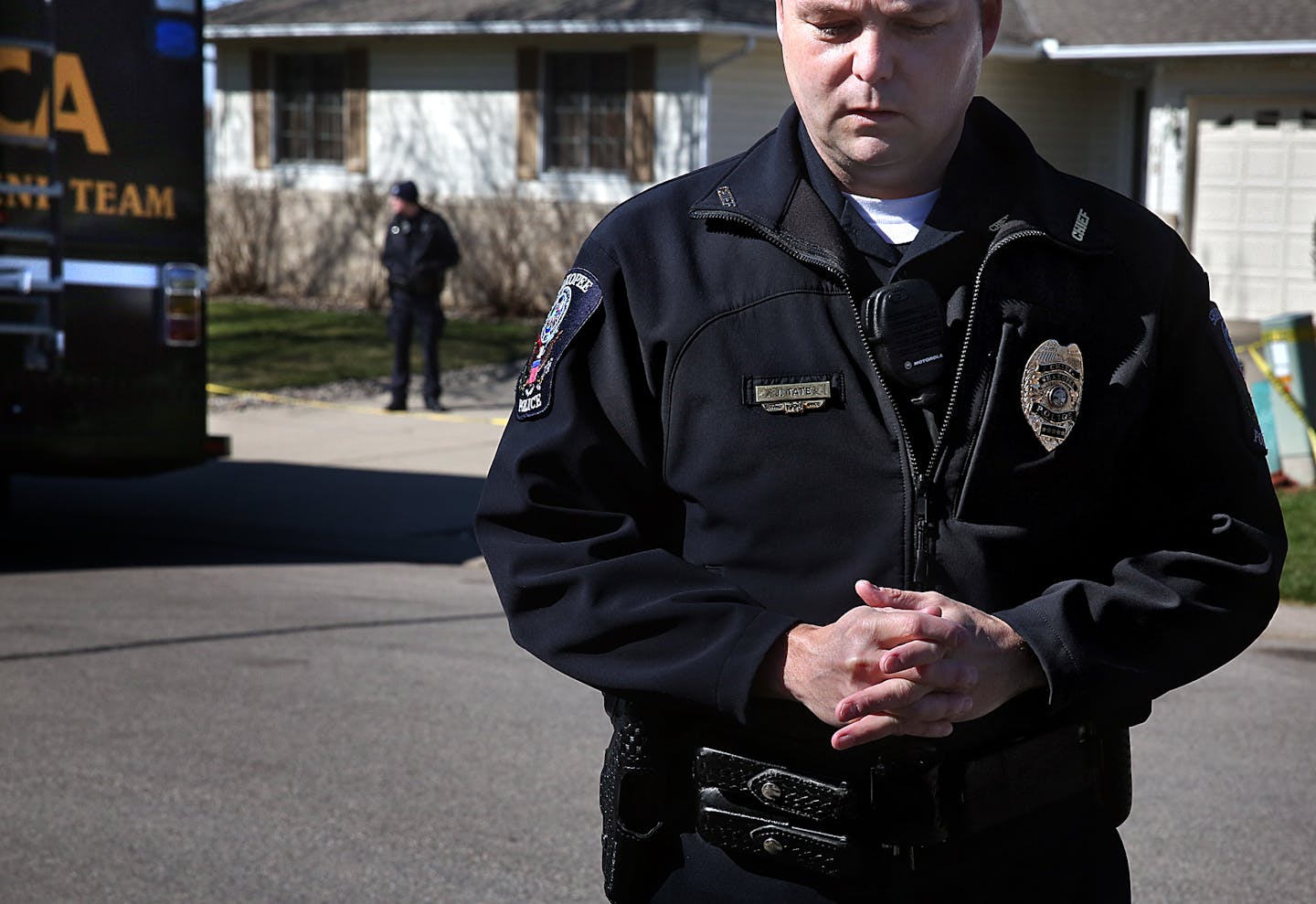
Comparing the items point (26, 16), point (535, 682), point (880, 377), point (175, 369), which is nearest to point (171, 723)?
point (535, 682)

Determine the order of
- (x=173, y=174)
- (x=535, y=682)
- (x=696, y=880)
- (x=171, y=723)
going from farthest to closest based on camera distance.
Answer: (x=173, y=174), (x=535, y=682), (x=171, y=723), (x=696, y=880)

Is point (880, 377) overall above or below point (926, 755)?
above

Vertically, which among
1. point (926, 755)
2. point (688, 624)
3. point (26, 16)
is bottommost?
point (926, 755)

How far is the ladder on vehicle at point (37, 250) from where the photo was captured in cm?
779

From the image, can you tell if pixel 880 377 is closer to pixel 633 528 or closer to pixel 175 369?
pixel 633 528

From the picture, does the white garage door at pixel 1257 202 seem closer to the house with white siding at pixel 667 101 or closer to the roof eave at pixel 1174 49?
the house with white siding at pixel 667 101

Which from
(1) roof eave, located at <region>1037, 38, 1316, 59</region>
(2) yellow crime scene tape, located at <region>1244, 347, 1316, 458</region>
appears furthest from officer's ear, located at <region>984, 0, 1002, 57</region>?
(1) roof eave, located at <region>1037, 38, 1316, 59</region>

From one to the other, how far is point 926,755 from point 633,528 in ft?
1.42

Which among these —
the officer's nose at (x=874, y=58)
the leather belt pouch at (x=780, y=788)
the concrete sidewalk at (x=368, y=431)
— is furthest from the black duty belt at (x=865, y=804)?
the concrete sidewalk at (x=368, y=431)

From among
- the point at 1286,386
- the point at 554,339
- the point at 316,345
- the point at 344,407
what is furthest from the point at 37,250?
the point at 316,345

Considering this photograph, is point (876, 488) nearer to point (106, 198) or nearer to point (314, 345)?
point (106, 198)

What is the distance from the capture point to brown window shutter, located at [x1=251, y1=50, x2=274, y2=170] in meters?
22.6

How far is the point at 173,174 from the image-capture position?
840 cm

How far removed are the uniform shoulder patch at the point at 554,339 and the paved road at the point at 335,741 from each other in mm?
2513
